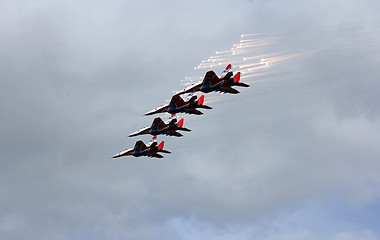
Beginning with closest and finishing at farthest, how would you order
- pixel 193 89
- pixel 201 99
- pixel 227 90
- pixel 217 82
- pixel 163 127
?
pixel 217 82, pixel 227 90, pixel 193 89, pixel 201 99, pixel 163 127

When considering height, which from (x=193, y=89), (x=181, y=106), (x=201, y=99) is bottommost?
(x=181, y=106)

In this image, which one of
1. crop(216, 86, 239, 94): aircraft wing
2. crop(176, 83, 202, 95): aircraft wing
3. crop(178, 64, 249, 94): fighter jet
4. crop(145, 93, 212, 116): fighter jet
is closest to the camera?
crop(178, 64, 249, 94): fighter jet

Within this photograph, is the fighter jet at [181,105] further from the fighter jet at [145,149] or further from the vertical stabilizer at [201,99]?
the fighter jet at [145,149]

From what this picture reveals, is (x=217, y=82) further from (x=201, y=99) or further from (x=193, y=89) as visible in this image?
(x=201, y=99)

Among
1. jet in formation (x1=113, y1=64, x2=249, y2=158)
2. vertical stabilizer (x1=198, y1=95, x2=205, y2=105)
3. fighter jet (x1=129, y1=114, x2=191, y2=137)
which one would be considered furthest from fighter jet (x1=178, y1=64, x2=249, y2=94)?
fighter jet (x1=129, y1=114, x2=191, y2=137)

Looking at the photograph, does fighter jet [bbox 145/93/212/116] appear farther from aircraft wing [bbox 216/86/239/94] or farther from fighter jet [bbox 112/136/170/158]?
fighter jet [bbox 112/136/170/158]

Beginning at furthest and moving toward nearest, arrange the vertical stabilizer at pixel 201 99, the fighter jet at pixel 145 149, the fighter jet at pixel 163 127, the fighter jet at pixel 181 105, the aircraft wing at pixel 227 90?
the fighter jet at pixel 145 149, the fighter jet at pixel 163 127, the vertical stabilizer at pixel 201 99, the fighter jet at pixel 181 105, the aircraft wing at pixel 227 90

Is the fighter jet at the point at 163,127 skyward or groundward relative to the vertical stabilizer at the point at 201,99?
groundward

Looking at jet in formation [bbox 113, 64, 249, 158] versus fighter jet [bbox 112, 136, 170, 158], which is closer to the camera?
jet in formation [bbox 113, 64, 249, 158]

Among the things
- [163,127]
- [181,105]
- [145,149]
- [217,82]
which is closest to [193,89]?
[181,105]

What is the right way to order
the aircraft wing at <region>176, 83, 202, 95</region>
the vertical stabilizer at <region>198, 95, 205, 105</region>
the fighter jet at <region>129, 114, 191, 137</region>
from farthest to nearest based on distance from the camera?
the fighter jet at <region>129, 114, 191, 137</region>
the vertical stabilizer at <region>198, 95, 205, 105</region>
the aircraft wing at <region>176, 83, 202, 95</region>

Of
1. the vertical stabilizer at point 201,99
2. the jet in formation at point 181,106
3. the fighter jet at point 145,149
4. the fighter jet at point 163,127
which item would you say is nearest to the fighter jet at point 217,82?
the jet in formation at point 181,106

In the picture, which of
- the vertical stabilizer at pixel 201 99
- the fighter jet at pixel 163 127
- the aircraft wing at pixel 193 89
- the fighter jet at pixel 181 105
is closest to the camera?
the aircraft wing at pixel 193 89

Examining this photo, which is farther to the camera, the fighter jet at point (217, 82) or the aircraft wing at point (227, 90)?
the aircraft wing at point (227, 90)
